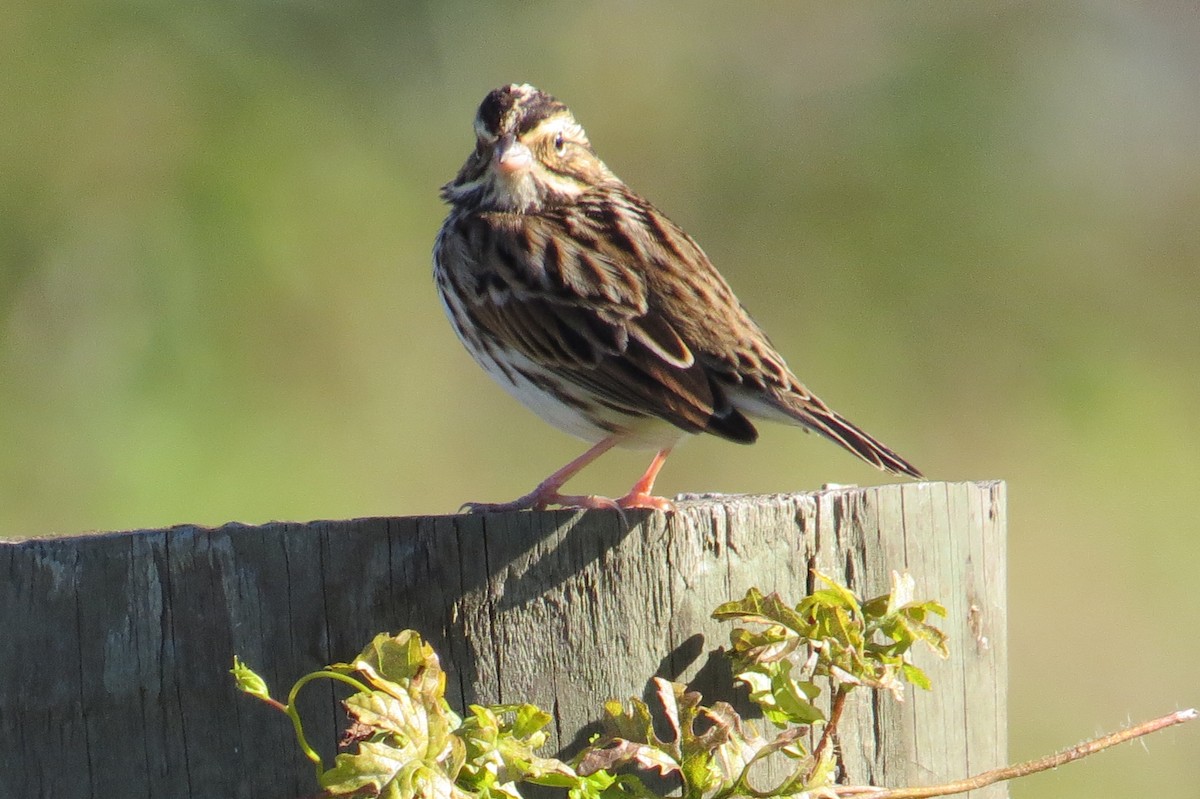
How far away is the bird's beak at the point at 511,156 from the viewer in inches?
208

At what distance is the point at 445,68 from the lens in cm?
1141

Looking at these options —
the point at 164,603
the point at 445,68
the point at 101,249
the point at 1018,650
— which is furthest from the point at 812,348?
the point at 164,603

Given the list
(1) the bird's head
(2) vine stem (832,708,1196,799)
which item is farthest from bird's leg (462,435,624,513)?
(2) vine stem (832,708,1196,799)

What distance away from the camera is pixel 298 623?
3025 millimetres

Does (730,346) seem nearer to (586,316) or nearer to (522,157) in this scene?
(586,316)

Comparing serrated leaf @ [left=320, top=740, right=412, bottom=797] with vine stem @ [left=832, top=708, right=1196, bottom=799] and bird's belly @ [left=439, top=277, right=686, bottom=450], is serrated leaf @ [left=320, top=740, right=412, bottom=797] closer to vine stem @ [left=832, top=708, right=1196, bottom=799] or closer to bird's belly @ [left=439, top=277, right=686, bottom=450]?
vine stem @ [left=832, top=708, right=1196, bottom=799]

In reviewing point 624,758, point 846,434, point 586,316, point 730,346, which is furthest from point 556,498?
point 624,758

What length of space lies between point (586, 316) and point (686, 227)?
5507mm

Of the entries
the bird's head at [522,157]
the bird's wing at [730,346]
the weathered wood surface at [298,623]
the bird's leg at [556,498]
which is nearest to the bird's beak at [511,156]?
the bird's head at [522,157]

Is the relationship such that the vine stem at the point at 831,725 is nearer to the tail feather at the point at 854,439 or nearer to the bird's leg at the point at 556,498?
the bird's leg at the point at 556,498

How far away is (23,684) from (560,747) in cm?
106

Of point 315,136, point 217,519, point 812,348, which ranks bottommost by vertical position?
point 217,519

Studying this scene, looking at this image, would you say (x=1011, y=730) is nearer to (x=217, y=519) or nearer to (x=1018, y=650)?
(x=1018, y=650)

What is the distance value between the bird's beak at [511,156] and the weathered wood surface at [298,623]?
7.53ft
